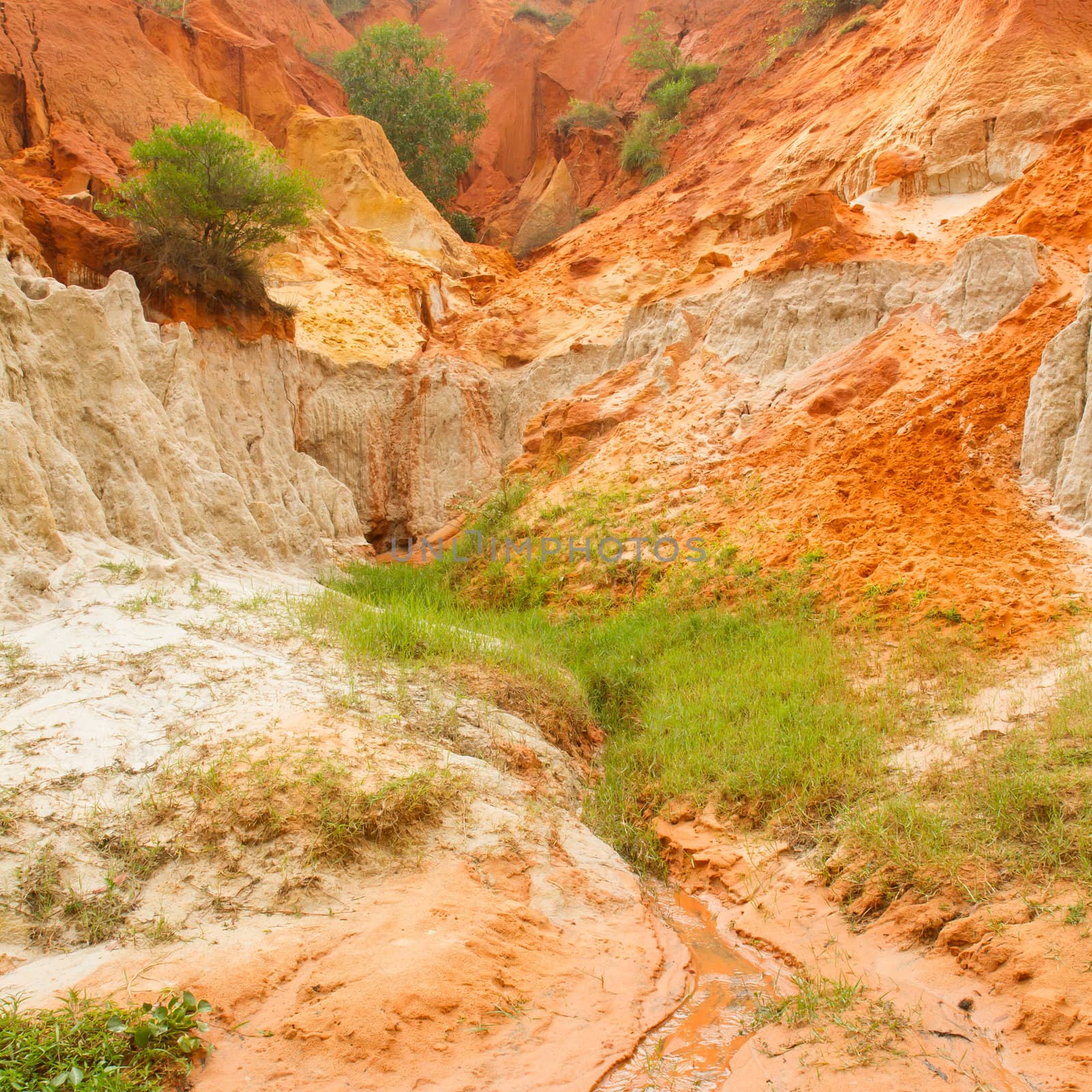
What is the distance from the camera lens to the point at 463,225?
86.7 ft

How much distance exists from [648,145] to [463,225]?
6.14m

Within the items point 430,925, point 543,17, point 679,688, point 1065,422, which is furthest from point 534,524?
point 543,17

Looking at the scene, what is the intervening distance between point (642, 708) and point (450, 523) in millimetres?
7519

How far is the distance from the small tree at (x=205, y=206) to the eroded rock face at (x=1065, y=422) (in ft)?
36.1

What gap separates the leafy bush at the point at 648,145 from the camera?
2334 cm

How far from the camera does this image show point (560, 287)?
17578mm

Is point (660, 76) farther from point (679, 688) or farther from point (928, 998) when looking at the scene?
point (928, 998)

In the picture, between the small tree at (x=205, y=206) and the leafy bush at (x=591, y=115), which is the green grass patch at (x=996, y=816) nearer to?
the small tree at (x=205, y=206)

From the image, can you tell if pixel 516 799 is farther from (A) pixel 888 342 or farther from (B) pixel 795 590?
(A) pixel 888 342

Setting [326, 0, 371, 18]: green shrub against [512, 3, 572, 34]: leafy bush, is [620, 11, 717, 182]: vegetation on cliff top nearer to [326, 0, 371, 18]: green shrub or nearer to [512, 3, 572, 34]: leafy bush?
[512, 3, 572, 34]: leafy bush

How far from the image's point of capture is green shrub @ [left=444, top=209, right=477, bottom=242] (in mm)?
26375

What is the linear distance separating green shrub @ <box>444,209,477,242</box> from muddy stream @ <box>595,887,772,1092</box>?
2478 centimetres

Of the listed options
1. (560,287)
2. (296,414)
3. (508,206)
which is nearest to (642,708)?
(296,414)

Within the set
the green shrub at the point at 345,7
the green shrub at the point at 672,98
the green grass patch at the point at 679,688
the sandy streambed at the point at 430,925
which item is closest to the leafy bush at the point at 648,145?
the green shrub at the point at 672,98
